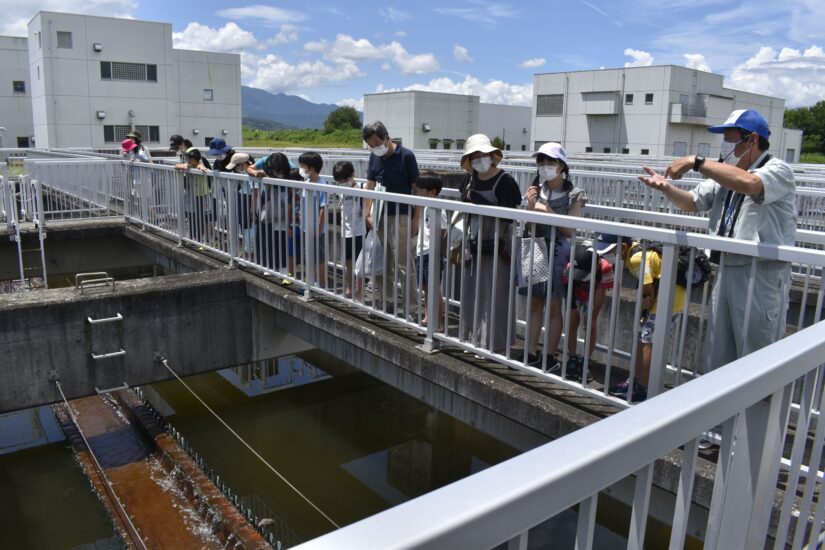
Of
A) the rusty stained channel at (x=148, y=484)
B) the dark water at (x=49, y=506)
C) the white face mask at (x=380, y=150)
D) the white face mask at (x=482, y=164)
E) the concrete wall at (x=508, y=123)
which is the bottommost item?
the dark water at (x=49, y=506)

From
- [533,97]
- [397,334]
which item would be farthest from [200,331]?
[533,97]

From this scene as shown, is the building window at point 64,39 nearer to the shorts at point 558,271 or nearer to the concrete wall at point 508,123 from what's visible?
the concrete wall at point 508,123

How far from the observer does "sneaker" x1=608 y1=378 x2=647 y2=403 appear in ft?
13.3

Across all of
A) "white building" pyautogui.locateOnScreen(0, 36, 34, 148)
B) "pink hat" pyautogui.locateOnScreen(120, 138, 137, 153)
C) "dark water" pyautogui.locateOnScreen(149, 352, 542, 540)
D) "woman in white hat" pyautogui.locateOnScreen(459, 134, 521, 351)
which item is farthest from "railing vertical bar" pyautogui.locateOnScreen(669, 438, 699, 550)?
"white building" pyautogui.locateOnScreen(0, 36, 34, 148)

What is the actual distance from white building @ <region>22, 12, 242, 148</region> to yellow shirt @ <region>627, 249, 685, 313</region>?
1440 inches

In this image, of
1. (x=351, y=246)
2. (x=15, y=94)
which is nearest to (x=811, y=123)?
(x=15, y=94)

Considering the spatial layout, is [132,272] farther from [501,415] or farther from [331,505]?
[501,415]

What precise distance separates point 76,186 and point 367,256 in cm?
982

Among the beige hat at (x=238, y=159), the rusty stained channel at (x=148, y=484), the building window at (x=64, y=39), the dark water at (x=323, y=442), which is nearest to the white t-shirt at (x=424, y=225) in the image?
the rusty stained channel at (x=148, y=484)

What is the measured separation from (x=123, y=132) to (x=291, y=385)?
102ft

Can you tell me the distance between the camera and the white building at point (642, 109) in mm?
46469

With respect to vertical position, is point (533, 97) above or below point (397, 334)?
above

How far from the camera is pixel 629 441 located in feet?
4.00

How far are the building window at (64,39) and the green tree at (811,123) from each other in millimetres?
76683
